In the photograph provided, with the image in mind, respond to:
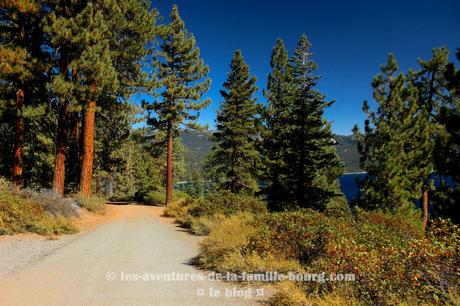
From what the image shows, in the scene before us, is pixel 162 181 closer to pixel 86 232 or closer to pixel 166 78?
pixel 166 78

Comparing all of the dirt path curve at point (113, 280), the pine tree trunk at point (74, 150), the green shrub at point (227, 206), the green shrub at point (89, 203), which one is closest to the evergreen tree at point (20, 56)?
the green shrub at point (89, 203)

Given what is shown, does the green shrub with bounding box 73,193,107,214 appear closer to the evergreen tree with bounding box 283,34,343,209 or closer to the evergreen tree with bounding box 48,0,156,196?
the evergreen tree with bounding box 48,0,156,196

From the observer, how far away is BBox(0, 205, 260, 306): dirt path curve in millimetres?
4832

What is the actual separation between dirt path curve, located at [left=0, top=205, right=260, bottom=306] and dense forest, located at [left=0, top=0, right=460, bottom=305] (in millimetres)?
868

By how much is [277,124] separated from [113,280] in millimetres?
21457

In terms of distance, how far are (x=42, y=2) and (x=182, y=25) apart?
12.5 m

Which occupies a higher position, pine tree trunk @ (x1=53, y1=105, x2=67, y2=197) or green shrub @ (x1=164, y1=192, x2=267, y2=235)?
pine tree trunk @ (x1=53, y1=105, x2=67, y2=197)

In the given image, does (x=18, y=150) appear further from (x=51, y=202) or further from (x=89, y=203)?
(x=51, y=202)

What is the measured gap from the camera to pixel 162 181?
47.4 metres

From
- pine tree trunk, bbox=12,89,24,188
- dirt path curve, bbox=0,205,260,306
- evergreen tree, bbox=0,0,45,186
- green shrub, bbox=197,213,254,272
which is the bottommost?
dirt path curve, bbox=0,205,260,306

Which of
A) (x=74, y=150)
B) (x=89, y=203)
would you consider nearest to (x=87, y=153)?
(x=89, y=203)

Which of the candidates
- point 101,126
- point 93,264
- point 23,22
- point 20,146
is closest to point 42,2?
point 23,22

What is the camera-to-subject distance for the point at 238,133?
25.2 meters

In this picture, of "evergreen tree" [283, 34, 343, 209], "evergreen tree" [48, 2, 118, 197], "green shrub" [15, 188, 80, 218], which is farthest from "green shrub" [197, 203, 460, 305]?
"evergreen tree" [283, 34, 343, 209]
